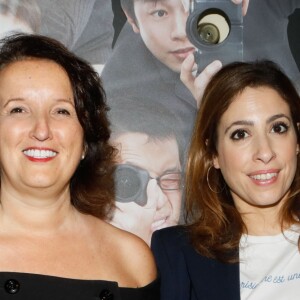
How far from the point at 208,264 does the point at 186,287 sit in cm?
12

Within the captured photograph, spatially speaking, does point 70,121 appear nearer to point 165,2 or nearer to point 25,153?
point 25,153

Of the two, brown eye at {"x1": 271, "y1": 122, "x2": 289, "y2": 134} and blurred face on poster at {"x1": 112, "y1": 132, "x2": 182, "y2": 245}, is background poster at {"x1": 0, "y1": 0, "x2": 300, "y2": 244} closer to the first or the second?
blurred face on poster at {"x1": 112, "y1": 132, "x2": 182, "y2": 245}

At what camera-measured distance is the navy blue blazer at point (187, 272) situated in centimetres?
214

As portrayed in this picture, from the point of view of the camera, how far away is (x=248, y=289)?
6.93 ft

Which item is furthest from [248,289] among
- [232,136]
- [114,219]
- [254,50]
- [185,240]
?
[254,50]

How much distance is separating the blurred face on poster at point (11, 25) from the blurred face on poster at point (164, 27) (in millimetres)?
463

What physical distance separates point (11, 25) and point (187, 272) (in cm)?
129

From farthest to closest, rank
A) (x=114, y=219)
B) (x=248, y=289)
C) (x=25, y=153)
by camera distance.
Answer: (x=114, y=219)
(x=248, y=289)
(x=25, y=153)

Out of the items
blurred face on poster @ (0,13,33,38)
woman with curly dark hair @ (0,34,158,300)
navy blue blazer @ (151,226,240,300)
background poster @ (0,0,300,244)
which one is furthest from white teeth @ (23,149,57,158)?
blurred face on poster @ (0,13,33,38)

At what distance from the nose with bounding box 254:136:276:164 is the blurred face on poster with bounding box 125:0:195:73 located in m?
0.74

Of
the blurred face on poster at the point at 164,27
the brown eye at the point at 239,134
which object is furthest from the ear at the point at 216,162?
the blurred face on poster at the point at 164,27

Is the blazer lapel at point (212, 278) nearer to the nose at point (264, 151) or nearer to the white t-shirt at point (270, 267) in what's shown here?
the white t-shirt at point (270, 267)

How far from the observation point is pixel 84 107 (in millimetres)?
2096

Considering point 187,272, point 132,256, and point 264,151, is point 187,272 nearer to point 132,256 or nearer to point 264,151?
point 132,256
